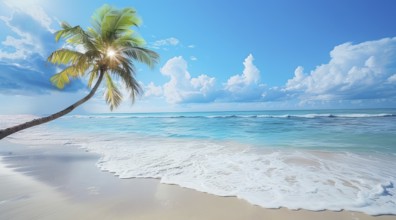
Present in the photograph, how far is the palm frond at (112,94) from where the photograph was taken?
26.3ft

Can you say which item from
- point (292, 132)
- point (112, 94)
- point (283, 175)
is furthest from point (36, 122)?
point (292, 132)

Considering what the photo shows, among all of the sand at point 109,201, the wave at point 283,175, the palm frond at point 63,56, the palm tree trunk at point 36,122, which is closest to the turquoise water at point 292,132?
the wave at point 283,175

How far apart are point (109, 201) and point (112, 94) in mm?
4349

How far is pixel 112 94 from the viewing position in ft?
26.6

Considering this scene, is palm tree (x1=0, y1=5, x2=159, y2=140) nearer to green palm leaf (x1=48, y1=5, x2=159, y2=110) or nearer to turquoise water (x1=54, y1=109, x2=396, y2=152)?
green palm leaf (x1=48, y1=5, x2=159, y2=110)

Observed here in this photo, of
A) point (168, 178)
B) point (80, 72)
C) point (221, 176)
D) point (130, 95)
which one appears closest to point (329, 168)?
point (221, 176)

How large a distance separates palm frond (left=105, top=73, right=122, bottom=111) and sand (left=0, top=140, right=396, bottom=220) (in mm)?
2449

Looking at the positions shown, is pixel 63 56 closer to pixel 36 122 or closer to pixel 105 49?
pixel 105 49

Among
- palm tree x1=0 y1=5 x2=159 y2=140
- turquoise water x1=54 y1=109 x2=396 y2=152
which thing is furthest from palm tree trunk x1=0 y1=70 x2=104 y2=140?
turquoise water x1=54 y1=109 x2=396 y2=152

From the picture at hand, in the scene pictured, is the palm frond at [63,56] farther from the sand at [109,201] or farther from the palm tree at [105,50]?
the sand at [109,201]

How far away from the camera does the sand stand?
13.8 ft

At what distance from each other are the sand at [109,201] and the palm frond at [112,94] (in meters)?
2.45

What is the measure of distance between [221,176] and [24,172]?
6420 millimetres

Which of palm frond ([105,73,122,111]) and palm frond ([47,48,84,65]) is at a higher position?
palm frond ([47,48,84,65])
